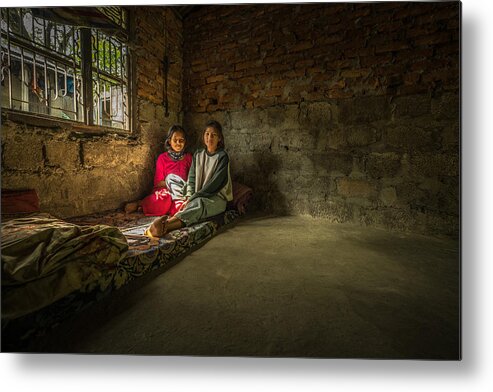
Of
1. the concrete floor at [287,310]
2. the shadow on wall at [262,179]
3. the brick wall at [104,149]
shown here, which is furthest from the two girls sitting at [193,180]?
the concrete floor at [287,310]

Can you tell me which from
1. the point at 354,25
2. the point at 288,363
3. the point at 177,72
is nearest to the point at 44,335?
the point at 288,363

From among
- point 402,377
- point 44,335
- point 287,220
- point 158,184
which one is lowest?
point 402,377

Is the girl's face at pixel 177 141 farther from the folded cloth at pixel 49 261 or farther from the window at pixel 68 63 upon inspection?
the folded cloth at pixel 49 261

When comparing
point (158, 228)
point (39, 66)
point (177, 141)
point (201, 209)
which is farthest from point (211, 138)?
point (39, 66)

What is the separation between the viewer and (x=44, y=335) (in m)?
0.96

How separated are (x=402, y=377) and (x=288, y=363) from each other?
19.8 inches

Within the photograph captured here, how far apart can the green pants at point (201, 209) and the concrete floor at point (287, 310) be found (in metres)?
0.55

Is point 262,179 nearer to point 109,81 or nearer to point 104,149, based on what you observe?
point 104,149

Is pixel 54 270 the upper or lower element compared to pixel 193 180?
lower

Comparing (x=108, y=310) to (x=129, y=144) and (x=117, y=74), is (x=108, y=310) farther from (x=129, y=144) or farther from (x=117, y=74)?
(x=117, y=74)

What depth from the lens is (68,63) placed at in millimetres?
1948

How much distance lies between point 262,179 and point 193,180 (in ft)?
2.99

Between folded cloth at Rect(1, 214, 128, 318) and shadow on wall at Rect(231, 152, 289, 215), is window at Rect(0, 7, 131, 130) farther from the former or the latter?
shadow on wall at Rect(231, 152, 289, 215)

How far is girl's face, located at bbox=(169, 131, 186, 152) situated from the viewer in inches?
111
